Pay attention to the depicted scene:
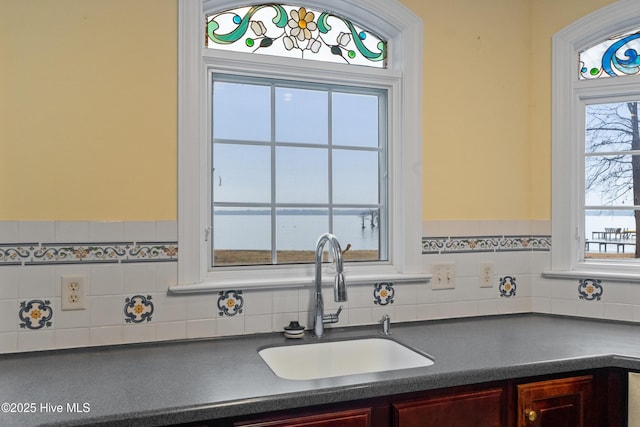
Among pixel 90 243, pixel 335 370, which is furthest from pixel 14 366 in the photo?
pixel 335 370

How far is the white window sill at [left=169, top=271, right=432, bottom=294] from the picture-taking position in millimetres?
1855

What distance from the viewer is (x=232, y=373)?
149 centimetres

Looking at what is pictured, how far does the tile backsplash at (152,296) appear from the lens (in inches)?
66.5

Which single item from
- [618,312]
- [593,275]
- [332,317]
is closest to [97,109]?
[332,317]

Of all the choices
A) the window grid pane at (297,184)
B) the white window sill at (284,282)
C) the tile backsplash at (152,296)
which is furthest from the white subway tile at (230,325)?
the window grid pane at (297,184)

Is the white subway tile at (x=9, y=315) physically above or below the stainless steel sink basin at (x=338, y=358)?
above

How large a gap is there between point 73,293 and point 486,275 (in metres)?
1.75

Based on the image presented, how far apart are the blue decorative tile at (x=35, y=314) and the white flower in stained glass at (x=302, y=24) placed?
1.41 metres

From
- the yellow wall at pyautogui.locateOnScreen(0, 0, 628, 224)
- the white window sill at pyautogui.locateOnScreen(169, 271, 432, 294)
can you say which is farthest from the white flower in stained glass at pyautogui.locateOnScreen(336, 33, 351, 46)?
the white window sill at pyautogui.locateOnScreen(169, 271, 432, 294)

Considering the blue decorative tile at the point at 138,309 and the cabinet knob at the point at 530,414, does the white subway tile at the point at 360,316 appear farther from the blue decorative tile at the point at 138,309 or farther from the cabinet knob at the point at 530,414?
the blue decorative tile at the point at 138,309

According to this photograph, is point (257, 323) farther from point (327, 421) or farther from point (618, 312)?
point (618, 312)

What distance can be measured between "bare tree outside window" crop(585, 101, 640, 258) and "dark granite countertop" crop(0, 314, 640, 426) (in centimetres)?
45

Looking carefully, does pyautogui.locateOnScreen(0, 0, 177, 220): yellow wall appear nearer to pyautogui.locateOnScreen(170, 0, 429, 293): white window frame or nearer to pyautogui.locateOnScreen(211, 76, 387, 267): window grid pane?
pyautogui.locateOnScreen(170, 0, 429, 293): white window frame

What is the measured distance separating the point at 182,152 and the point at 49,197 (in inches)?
18.8
